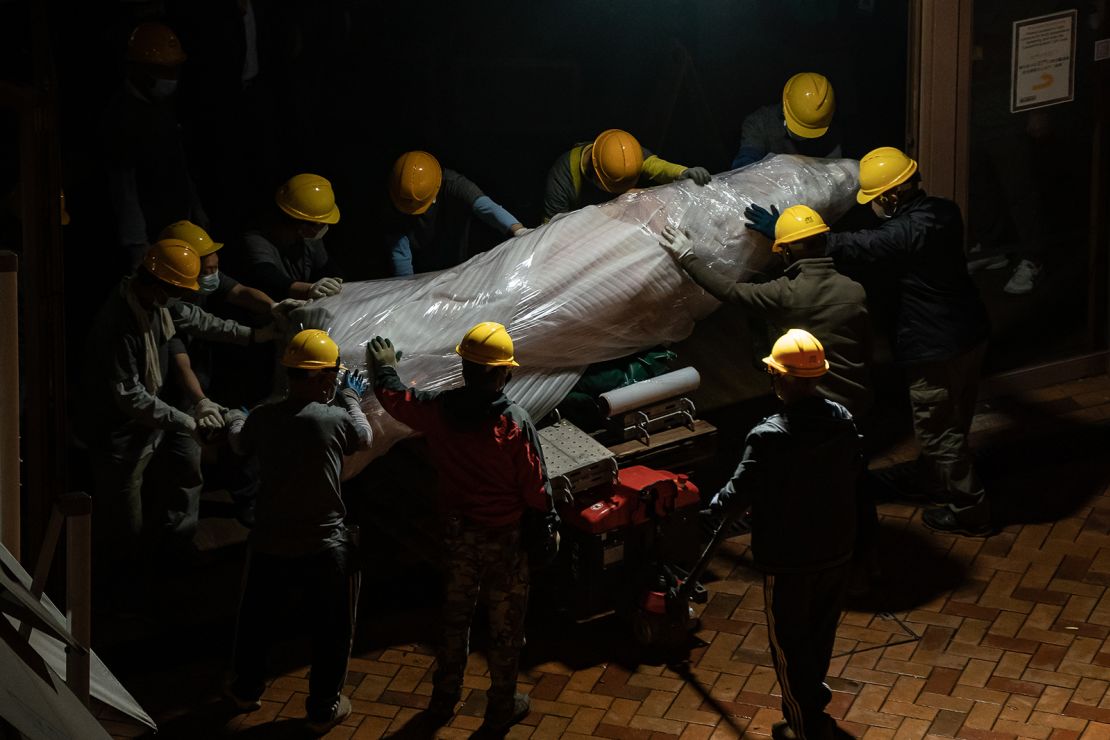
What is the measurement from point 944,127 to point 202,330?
14.0 ft

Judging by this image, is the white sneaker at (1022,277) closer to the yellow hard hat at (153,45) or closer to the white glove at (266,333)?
the white glove at (266,333)

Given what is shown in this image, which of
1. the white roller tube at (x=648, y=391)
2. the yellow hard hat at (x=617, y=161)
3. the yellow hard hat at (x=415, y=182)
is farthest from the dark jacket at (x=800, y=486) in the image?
the yellow hard hat at (x=415, y=182)

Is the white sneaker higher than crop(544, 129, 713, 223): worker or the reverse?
the reverse

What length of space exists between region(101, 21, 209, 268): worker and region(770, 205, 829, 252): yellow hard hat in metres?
3.07

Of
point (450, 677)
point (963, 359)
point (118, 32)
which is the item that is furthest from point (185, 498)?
point (963, 359)

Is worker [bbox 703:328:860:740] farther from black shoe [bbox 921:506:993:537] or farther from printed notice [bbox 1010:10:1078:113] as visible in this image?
printed notice [bbox 1010:10:1078:113]

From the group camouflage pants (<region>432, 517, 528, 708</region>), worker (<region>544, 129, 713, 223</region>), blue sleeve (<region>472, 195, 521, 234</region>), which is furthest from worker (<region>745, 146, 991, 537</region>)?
camouflage pants (<region>432, 517, 528, 708</region>)

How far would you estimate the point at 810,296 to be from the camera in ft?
20.8

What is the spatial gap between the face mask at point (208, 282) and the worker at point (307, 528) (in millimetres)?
1219

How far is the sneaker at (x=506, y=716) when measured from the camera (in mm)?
5473

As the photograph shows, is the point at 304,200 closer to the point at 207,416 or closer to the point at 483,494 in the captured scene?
the point at 207,416

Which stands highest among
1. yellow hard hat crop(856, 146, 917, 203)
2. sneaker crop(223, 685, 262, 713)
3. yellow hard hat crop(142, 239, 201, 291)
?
yellow hard hat crop(142, 239, 201, 291)

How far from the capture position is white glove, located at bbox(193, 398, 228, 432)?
19.1 ft

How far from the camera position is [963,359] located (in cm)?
698
